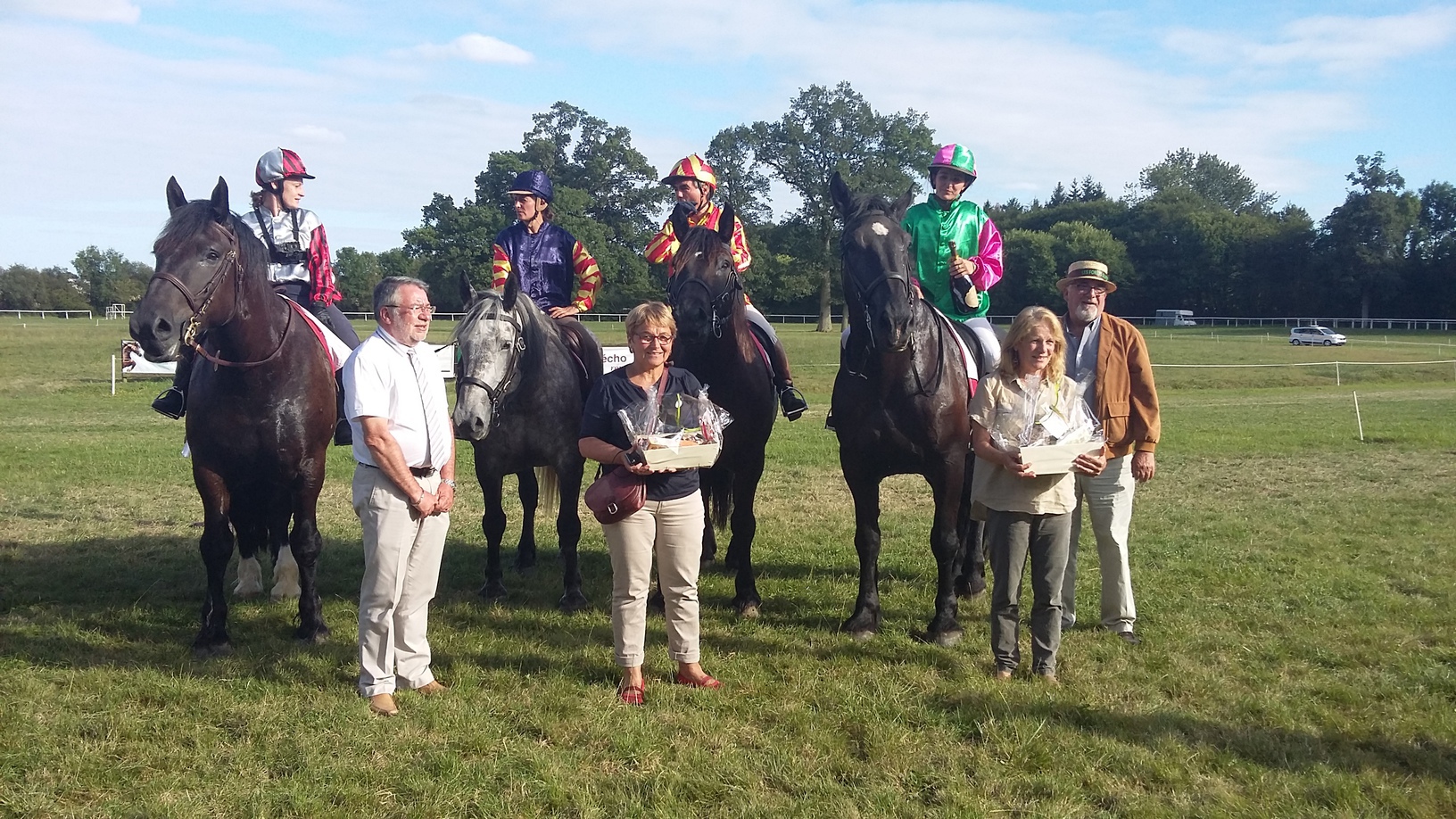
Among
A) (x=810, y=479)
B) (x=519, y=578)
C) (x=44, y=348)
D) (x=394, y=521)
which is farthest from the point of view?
(x=44, y=348)

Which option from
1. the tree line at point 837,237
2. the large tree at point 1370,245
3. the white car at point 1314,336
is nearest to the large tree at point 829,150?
the tree line at point 837,237

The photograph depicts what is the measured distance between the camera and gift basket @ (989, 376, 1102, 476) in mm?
4766

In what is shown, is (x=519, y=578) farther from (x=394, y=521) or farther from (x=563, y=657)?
(x=394, y=521)

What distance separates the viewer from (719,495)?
25.1 feet

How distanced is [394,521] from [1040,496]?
3316mm

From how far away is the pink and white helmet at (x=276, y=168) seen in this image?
662 centimetres

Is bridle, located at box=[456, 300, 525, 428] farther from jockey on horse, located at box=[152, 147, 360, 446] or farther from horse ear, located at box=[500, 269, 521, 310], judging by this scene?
jockey on horse, located at box=[152, 147, 360, 446]

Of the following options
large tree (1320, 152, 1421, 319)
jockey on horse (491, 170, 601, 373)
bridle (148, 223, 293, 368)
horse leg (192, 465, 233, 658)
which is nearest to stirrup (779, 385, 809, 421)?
jockey on horse (491, 170, 601, 373)

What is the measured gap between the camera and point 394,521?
457 centimetres

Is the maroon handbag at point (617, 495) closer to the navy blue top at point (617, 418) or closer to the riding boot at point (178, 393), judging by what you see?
the navy blue top at point (617, 418)

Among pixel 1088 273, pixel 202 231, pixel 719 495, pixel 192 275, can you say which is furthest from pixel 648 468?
pixel 719 495

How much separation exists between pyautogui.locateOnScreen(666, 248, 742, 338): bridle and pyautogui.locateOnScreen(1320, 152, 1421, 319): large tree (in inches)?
3075

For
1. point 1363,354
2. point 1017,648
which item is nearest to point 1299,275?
point 1363,354

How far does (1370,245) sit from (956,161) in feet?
264
